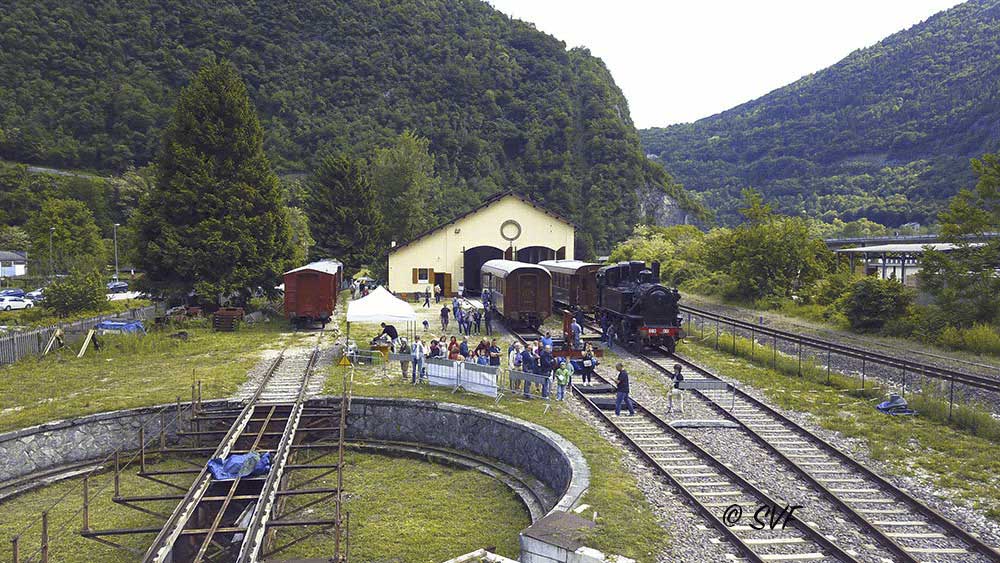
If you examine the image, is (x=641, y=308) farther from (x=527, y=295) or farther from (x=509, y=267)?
(x=509, y=267)

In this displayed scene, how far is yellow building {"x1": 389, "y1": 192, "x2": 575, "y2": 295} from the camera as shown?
4538 cm

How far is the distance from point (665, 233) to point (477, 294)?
98.1 feet

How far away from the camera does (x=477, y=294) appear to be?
4659cm

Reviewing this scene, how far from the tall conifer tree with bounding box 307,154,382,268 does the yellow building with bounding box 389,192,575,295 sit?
369 inches

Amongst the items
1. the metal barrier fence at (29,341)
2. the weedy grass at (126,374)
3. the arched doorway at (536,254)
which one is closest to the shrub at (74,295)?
the metal barrier fence at (29,341)

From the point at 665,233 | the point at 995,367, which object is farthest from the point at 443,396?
the point at 665,233

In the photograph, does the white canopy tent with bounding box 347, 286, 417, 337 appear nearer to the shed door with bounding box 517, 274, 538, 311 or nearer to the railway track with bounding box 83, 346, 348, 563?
the railway track with bounding box 83, 346, 348, 563

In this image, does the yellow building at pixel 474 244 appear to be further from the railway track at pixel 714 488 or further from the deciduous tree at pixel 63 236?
the railway track at pixel 714 488

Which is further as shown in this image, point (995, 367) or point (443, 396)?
point (995, 367)

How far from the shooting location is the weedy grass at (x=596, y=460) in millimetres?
8852

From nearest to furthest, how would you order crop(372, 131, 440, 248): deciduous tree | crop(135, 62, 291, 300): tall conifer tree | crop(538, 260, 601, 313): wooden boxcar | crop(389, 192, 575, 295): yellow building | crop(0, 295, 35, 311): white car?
crop(135, 62, 291, 300): tall conifer tree < crop(538, 260, 601, 313): wooden boxcar < crop(0, 295, 35, 311): white car < crop(389, 192, 575, 295): yellow building < crop(372, 131, 440, 248): deciduous tree

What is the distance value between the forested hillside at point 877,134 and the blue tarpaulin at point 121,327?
301ft

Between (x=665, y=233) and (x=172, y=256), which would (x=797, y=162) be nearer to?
(x=665, y=233)

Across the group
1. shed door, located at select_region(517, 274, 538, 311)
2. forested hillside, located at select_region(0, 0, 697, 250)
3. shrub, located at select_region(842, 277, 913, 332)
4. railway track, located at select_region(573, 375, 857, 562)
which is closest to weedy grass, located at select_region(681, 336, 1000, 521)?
railway track, located at select_region(573, 375, 857, 562)
